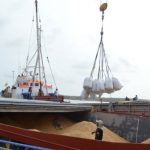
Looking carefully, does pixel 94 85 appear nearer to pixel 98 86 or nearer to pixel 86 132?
pixel 98 86

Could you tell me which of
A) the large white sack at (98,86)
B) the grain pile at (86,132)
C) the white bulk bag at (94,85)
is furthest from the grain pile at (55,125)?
the white bulk bag at (94,85)

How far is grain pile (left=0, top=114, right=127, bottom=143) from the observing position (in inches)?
624

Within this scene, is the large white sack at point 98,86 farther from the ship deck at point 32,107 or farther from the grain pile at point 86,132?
the grain pile at point 86,132

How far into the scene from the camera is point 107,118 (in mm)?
18359

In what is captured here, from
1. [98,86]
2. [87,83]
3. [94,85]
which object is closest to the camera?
[98,86]

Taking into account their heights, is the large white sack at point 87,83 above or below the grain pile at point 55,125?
above

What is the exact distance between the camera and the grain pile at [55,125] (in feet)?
52.0

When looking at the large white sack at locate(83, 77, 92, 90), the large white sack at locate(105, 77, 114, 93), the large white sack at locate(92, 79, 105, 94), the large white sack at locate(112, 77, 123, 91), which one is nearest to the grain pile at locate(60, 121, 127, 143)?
the large white sack at locate(92, 79, 105, 94)

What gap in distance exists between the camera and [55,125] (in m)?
18.2

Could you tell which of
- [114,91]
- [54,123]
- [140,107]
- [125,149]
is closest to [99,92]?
[114,91]

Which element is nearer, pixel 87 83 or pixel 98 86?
pixel 98 86

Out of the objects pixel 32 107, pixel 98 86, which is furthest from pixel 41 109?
pixel 98 86

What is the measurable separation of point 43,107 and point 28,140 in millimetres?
5677

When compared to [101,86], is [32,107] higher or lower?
lower
